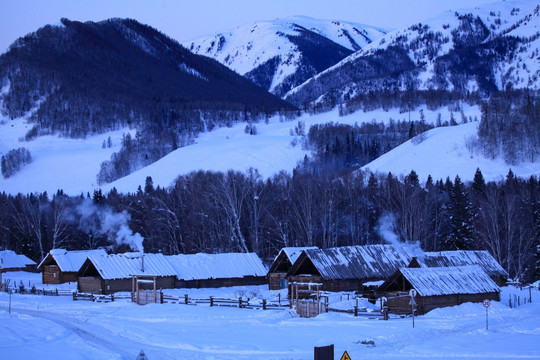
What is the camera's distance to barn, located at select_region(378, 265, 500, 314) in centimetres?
3738

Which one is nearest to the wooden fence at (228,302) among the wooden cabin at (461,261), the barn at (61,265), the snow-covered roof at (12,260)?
the wooden cabin at (461,261)

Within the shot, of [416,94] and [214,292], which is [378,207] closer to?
[214,292]

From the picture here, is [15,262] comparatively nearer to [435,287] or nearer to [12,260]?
[12,260]

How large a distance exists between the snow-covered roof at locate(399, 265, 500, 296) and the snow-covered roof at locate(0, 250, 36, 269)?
5458 centimetres

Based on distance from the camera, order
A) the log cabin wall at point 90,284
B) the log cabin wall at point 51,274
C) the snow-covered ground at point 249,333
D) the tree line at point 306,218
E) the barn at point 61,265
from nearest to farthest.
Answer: the snow-covered ground at point 249,333 < the log cabin wall at point 90,284 < the barn at point 61,265 < the log cabin wall at point 51,274 < the tree line at point 306,218

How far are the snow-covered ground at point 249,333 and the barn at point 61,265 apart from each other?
22227 millimetres

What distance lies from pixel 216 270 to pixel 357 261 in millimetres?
14213

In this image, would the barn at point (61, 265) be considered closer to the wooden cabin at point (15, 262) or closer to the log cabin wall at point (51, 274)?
the log cabin wall at point (51, 274)

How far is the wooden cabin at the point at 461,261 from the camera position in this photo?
45281 millimetres

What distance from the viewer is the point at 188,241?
262ft

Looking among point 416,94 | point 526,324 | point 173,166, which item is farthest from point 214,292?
point 416,94

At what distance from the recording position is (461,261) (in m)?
47.7

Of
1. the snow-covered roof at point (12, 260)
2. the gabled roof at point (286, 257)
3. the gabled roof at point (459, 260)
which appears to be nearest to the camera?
the gabled roof at point (459, 260)

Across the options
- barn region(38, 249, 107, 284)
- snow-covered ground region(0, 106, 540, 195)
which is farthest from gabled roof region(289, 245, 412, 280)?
snow-covered ground region(0, 106, 540, 195)
